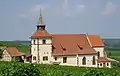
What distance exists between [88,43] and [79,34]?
282 centimetres

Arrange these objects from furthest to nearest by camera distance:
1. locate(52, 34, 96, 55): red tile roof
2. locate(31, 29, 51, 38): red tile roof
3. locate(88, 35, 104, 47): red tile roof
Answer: locate(88, 35, 104, 47): red tile roof
locate(52, 34, 96, 55): red tile roof
locate(31, 29, 51, 38): red tile roof

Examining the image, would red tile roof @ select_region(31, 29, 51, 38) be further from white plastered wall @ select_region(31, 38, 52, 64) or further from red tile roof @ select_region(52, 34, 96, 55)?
red tile roof @ select_region(52, 34, 96, 55)

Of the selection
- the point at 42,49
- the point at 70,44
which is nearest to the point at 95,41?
the point at 70,44

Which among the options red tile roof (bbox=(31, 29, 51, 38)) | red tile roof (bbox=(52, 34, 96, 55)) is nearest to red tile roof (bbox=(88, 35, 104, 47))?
red tile roof (bbox=(52, 34, 96, 55))

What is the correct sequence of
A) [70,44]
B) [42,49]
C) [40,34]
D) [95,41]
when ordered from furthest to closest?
1. [95,41]
2. [70,44]
3. [42,49]
4. [40,34]

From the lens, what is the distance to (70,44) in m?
72.3

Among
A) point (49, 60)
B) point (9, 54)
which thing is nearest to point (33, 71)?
point (49, 60)

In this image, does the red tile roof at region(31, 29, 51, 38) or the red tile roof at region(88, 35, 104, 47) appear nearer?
the red tile roof at region(31, 29, 51, 38)

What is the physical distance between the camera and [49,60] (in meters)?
69.8

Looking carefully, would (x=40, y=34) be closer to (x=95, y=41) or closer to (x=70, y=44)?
(x=70, y=44)

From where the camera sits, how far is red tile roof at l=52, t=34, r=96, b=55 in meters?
70.8

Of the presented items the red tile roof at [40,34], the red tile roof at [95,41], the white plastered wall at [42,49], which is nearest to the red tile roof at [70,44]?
the white plastered wall at [42,49]

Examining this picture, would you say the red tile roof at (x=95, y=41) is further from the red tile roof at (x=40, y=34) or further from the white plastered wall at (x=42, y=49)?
the red tile roof at (x=40, y=34)

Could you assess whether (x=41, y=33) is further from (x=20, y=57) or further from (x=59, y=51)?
(x=20, y=57)
